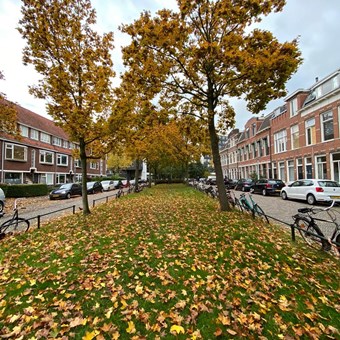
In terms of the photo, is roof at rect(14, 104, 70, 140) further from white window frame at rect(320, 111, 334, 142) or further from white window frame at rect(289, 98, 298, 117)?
white window frame at rect(320, 111, 334, 142)

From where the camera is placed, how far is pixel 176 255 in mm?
4918

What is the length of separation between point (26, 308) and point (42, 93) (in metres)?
8.22

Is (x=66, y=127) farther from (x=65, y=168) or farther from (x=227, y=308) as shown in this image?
(x=65, y=168)

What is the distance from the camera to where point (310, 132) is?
74.6 ft

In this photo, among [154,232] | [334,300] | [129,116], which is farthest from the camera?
[129,116]

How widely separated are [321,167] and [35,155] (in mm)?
34002

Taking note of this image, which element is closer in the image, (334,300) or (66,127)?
(334,300)

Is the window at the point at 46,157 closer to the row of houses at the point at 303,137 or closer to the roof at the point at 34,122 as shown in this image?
the roof at the point at 34,122

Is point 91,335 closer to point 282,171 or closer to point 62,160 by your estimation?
point 282,171

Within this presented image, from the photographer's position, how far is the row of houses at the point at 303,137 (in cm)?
1949

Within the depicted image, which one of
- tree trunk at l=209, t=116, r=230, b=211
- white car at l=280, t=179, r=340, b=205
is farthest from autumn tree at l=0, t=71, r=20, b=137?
white car at l=280, t=179, r=340, b=205

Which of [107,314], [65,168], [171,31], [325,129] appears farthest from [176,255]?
[65,168]

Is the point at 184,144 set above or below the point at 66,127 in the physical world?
above

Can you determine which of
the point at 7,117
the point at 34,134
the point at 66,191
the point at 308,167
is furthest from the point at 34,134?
the point at 308,167
